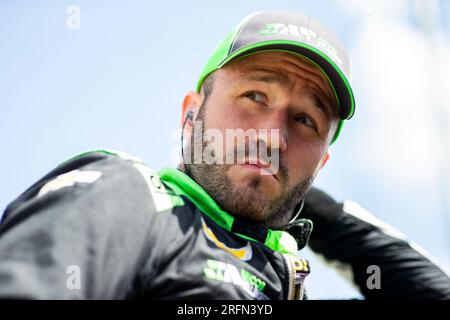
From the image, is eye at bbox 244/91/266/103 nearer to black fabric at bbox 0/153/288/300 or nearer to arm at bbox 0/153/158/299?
black fabric at bbox 0/153/288/300

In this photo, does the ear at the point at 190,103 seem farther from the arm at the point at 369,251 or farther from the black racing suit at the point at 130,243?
the arm at the point at 369,251

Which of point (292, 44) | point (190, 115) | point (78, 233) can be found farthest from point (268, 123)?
point (78, 233)

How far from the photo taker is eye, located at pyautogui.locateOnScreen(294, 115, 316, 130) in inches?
56.8

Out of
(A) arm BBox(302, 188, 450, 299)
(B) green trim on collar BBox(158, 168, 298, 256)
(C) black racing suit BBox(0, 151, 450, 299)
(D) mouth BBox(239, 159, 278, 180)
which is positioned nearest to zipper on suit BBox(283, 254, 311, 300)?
(C) black racing suit BBox(0, 151, 450, 299)

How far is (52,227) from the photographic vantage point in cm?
77

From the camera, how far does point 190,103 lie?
166 centimetres

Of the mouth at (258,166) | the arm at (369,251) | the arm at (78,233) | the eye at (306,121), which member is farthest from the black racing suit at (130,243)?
the arm at (369,251)

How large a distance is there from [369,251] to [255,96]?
1.02 m

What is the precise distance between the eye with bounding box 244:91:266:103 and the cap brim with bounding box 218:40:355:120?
0.13m

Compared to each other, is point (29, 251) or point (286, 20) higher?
point (286, 20)

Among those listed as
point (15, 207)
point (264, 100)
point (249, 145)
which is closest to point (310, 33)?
point (264, 100)

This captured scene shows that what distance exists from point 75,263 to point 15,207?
25 centimetres

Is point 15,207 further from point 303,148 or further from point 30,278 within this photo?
point 303,148
